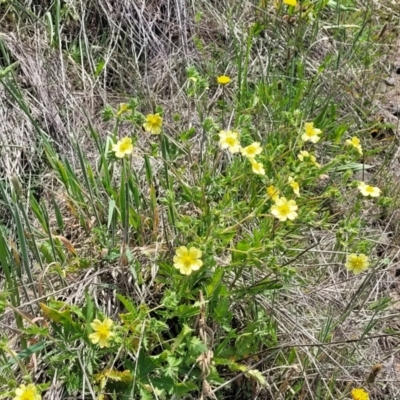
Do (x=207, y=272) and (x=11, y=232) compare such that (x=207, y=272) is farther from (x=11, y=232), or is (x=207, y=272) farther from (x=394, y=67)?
(x=394, y=67)

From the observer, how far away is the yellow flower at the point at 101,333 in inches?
47.9

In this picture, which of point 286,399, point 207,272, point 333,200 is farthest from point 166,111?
point 286,399

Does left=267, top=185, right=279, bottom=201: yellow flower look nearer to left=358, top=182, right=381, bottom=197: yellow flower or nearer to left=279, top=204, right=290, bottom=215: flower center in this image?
left=279, top=204, right=290, bottom=215: flower center

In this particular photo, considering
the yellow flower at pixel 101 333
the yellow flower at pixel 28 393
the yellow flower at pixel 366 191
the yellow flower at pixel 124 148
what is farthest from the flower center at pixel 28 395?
the yellow flower at pixel 366 191

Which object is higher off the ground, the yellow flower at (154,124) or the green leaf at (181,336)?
the yellow flower at (154,124)

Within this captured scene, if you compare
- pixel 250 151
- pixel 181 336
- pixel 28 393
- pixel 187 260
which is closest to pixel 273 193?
pixel 250 151

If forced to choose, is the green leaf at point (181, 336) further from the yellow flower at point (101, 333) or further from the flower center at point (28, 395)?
the flower center at point (28, 395)

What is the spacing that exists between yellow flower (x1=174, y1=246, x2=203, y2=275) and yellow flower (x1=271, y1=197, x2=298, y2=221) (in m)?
0.22

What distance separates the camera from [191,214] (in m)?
1.62

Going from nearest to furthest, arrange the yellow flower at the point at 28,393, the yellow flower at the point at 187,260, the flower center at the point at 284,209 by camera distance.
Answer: the yellow flower at the point at 28,393 → the yellow flower at the point at 187,260 → the flower center at the point at 284,209

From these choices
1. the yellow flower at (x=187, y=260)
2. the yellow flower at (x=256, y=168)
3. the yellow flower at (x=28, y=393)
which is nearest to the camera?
the yellow flower at (x=28, y=393)

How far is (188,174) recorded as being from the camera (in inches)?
69.8

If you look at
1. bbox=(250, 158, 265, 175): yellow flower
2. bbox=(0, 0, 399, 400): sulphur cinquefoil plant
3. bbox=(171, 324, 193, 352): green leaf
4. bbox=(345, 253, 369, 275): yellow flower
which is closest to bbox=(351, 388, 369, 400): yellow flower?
bbox=(0, 0, 399, 400): sulphur cinquefoil plant

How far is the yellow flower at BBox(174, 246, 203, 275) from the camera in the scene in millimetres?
1276
